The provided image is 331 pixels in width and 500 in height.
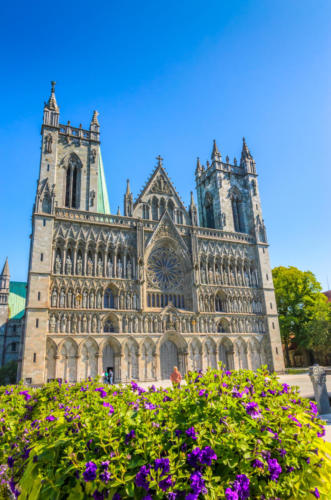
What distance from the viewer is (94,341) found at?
2692cm

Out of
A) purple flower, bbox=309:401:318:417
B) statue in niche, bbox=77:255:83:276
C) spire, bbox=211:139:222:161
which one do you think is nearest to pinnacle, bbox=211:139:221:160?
spire, bbox=211:139:222:161

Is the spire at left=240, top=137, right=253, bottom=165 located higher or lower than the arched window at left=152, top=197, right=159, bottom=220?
higher

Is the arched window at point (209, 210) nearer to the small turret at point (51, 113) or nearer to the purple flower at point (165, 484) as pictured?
the small turret at point (51, 113)

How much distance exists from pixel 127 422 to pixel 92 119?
37.3 meters

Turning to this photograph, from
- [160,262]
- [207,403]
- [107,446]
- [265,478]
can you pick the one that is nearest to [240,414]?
[207,403]

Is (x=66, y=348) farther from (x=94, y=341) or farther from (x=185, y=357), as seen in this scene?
(x=185, y=357)

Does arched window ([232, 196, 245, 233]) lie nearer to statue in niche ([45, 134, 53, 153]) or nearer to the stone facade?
statue in niche ([45, 134, 53, 153])

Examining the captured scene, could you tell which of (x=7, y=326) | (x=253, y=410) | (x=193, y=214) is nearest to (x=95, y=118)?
(x=193, y=214)

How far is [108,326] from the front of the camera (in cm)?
2823

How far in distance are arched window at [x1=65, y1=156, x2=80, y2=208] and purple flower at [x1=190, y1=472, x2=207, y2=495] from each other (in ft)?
103

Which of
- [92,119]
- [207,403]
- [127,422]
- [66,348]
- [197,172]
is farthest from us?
[197,172]

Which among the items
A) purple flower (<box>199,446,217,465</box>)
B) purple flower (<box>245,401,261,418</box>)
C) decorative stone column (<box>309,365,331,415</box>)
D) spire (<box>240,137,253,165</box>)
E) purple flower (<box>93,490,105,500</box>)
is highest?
spire (<box>240,137,253,165</box>)

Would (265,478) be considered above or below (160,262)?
below

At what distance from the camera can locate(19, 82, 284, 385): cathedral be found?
26.4 m
